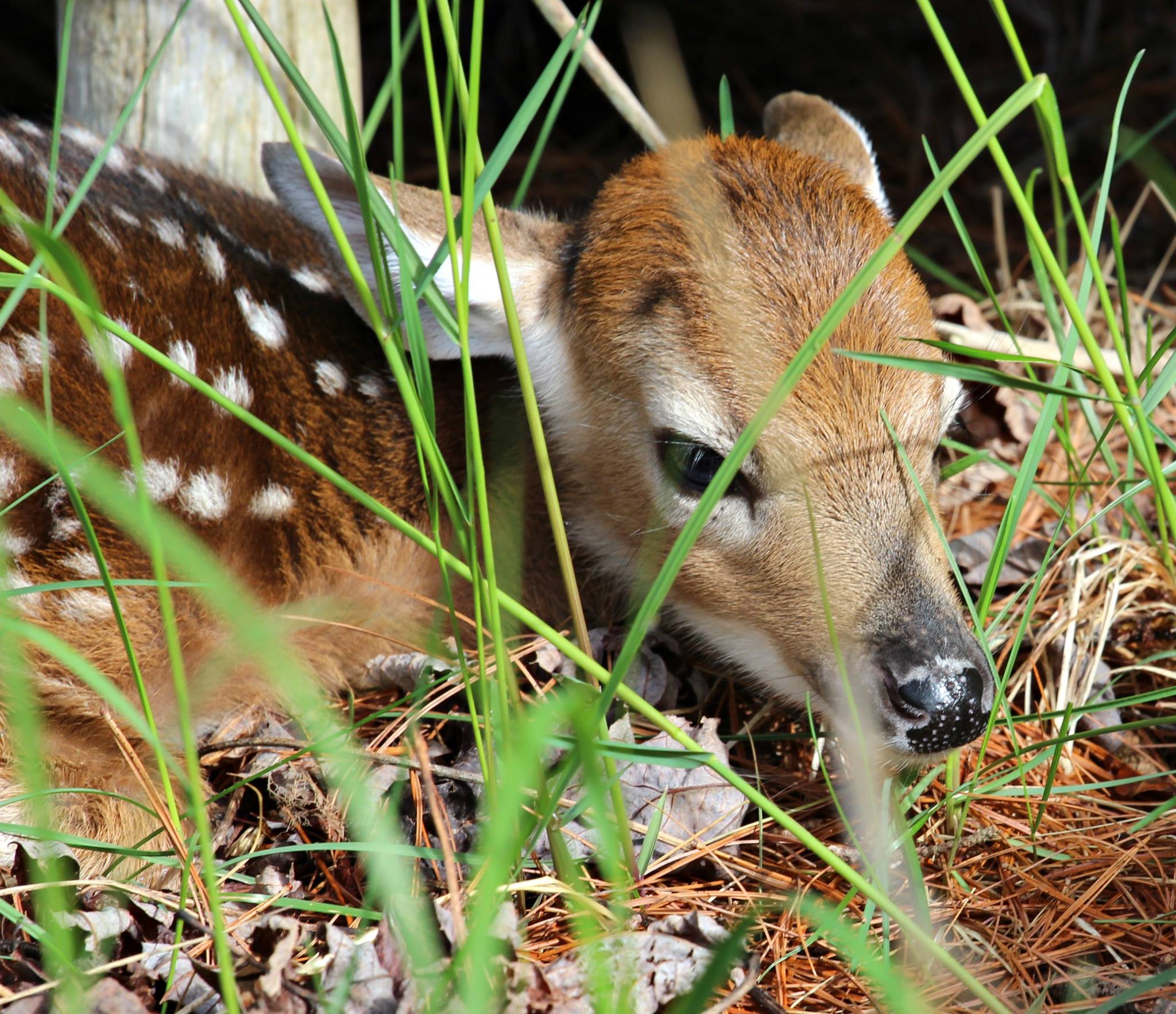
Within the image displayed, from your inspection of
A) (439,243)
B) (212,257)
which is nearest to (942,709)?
(439,243)

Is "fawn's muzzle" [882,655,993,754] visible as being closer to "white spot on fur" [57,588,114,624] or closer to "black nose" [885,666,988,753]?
"black nose" [885,666,988,753]

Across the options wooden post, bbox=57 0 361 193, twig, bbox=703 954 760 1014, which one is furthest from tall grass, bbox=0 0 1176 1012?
wooden post, bbox=57 0 361 193

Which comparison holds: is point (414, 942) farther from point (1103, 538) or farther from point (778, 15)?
point (778, 15)

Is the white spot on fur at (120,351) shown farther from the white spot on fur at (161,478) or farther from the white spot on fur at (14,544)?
the white spot on fur at (14,544)

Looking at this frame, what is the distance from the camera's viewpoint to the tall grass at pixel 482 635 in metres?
1.35

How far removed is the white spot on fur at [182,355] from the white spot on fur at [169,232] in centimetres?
31

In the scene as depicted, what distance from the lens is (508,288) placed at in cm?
170

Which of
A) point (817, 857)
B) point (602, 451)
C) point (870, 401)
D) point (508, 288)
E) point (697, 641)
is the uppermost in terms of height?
point (508, 288)

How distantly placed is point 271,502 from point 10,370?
0.56m

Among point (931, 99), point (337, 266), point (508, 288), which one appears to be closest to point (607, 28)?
point (931, 99)

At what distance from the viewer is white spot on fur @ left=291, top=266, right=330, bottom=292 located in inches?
113

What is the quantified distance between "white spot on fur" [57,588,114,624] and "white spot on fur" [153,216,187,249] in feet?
2.62

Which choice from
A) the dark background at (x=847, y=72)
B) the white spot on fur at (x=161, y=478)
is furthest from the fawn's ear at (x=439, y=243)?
the dark background at (x=847, y=72)

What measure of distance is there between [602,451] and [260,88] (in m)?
1.67
